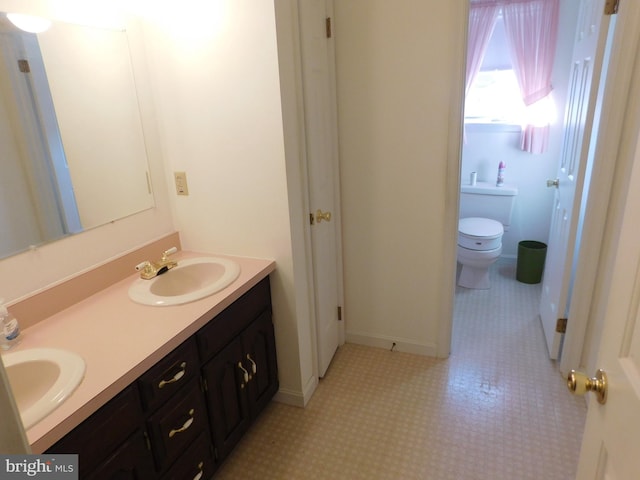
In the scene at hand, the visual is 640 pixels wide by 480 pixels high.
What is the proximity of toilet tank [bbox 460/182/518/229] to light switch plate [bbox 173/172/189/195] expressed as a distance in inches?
88.7

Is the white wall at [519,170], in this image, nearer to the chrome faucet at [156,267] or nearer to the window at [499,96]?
the window at [499,96]

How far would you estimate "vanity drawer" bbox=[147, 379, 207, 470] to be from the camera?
51.4 inches

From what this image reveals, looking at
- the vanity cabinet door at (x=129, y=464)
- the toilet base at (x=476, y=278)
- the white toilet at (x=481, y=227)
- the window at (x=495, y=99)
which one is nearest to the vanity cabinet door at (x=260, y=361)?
the vanity cabinet door at (x=129, y=464)

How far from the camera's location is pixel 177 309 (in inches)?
57.3

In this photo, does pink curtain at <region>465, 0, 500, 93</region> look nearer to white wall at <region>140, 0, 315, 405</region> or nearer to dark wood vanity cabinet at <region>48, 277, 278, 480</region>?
white wall at <region>140, 0, 315, 405</region>

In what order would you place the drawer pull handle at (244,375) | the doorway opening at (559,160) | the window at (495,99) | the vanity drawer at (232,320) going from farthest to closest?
the window at (495,99), the doorway opening at (559,160), the drawer pull handle at (244,375), the vanity drawer at (232,320)

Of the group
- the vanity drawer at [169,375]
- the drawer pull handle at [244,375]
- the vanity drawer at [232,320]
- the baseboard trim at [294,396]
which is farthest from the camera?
the baseboard trim at [294,396]

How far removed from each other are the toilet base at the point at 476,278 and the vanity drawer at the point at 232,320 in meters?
1.94

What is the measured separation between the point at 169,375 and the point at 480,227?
2.61 meters

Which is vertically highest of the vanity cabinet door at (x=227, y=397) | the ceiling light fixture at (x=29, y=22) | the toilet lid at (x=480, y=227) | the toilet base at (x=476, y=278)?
the ceiling light fixture at (x=29, y=22)

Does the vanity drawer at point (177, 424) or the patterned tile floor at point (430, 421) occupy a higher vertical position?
the vanity drawer at point (177, 424)

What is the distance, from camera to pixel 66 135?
1.52 m

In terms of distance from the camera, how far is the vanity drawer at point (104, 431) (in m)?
1.03

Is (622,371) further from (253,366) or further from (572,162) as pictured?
(572,162)
